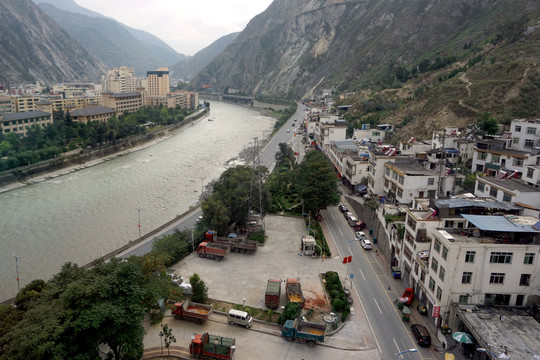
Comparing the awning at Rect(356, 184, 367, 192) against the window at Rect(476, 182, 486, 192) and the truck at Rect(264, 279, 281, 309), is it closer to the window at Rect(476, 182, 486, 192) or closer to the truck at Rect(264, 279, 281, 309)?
the window at Rect(476, 182, 486, 192)

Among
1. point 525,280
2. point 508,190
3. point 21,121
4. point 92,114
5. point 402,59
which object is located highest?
point 402,59

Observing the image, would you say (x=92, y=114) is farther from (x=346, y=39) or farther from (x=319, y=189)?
(x=346, y=39)

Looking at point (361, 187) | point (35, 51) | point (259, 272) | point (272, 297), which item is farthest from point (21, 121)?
point (35, 51)

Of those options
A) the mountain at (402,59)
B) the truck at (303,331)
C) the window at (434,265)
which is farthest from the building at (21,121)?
the window at (434,265)

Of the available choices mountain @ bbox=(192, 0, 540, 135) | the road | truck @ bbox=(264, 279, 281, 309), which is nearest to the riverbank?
the road

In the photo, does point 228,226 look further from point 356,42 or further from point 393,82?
point 356,42

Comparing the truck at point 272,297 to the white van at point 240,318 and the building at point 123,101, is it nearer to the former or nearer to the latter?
the white van at point 240,318

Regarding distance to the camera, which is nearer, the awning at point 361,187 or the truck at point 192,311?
the truck at point 192,311
